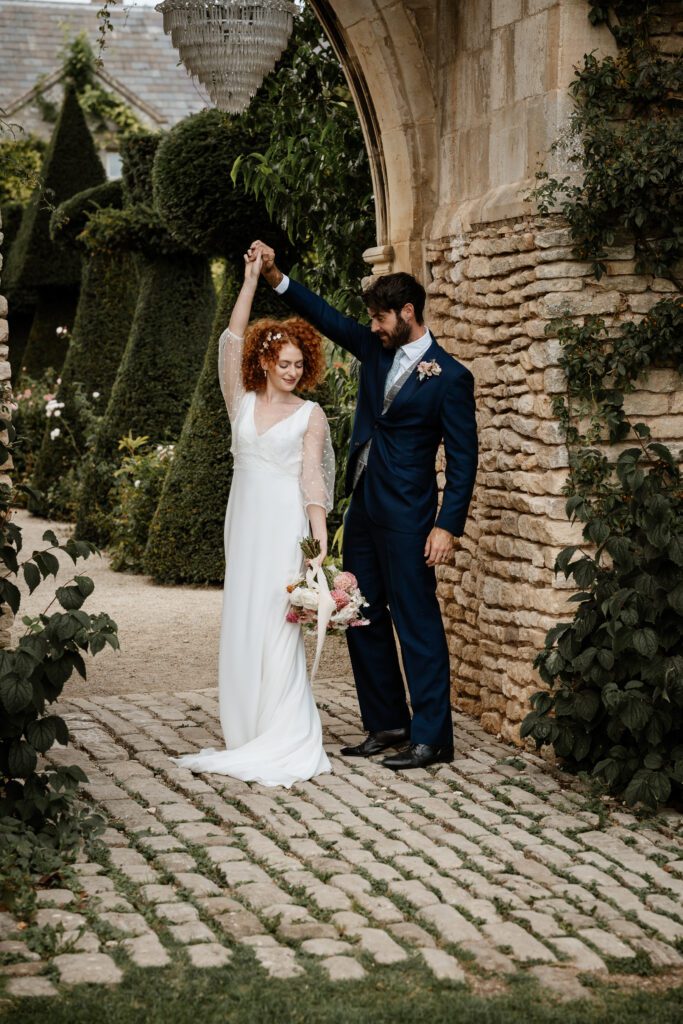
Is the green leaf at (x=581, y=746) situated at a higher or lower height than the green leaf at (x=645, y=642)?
lower

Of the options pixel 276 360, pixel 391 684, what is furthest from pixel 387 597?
pixel 276 360

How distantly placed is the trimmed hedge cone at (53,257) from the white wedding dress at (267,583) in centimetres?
1253

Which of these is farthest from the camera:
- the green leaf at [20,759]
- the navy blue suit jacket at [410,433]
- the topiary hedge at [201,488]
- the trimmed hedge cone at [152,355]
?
the trimmed hedge cone at [152,355]

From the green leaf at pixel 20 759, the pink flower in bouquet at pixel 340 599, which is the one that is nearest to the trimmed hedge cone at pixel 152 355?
the pink flower in bouquet at pixel 340 599

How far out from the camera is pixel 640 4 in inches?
221

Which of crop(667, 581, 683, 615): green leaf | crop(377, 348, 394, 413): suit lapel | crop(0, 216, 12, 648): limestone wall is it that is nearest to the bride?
crop(377, 348, 394, 413): suit lapel

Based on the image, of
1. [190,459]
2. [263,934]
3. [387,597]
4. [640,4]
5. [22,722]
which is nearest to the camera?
[263,934]

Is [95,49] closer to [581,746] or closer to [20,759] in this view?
[581,746]

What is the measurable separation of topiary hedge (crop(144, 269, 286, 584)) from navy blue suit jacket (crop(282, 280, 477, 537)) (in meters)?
4.60

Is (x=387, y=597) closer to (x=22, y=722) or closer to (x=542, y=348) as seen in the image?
(x=542, y=348)

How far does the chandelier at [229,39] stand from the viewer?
5.76 metres

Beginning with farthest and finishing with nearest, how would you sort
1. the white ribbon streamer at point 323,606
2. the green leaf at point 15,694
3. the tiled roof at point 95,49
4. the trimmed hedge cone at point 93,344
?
the tiled roof at point 95,49 < the trimmed hedge cone at point 93,344 < the white ribbon streamer at point 323,606 < the green leaf at point 15,694

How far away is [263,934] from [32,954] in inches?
24.4

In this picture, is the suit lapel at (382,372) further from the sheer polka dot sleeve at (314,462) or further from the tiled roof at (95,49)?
the tiled roof at (95,49)
